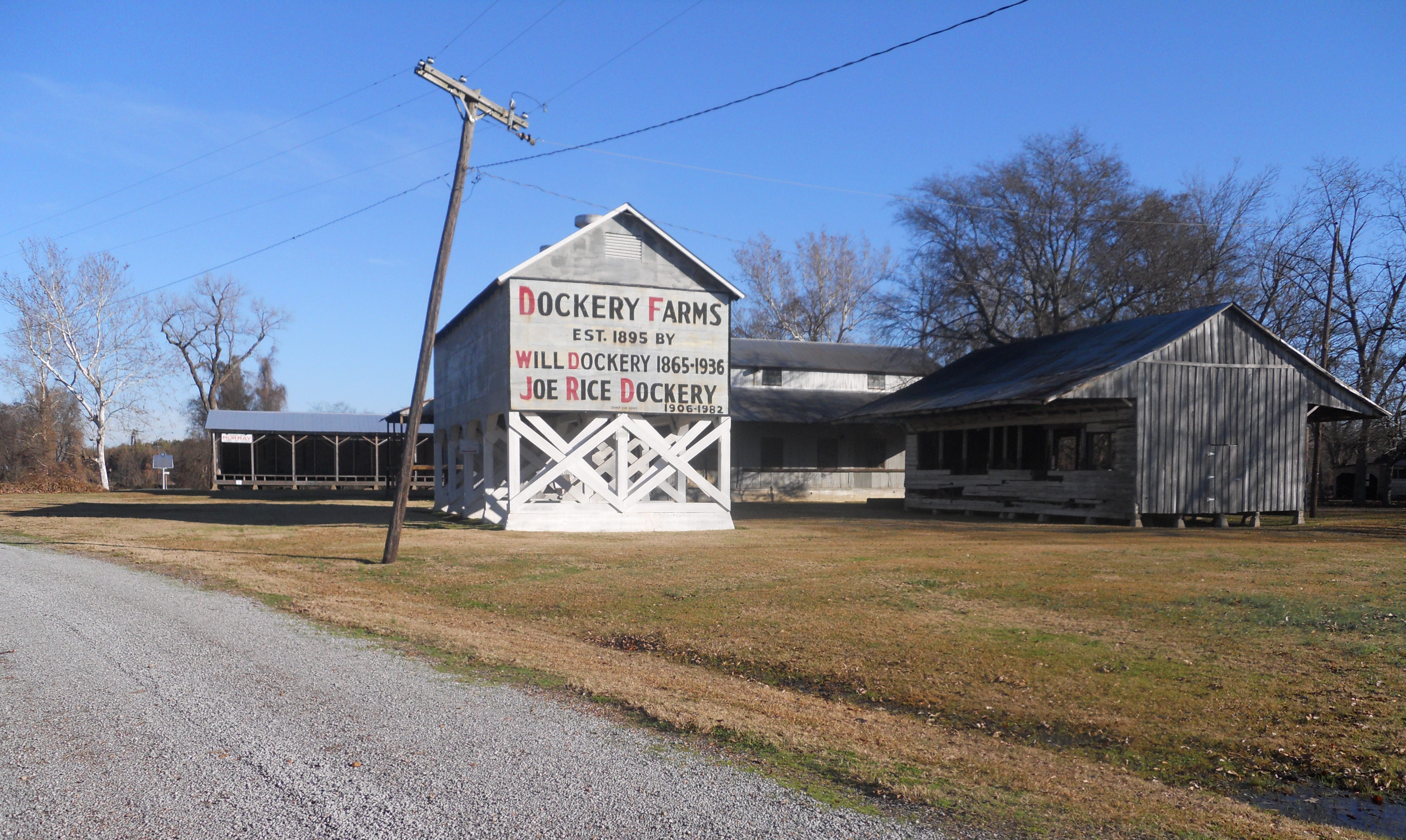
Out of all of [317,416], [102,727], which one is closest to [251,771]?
[102,727]

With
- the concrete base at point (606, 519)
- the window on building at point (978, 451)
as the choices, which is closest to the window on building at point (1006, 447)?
the window on building at point (978, 451)

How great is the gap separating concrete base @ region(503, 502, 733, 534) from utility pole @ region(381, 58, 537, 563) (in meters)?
5.60

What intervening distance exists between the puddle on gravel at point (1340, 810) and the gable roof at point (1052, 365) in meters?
18.3

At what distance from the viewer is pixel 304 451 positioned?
54750 millimetres

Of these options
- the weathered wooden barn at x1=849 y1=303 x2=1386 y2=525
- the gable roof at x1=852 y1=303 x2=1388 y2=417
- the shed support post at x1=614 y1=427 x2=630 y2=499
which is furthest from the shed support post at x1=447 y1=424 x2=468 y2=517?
the weathered wooden barn at x1=849 y1=303 x2=1386 y2=525

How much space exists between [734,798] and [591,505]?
17.9m

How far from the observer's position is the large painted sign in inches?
858

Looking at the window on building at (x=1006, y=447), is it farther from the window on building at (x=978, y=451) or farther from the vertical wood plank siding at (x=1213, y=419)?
the vertical wood plank siding at (x=1213, y=419)

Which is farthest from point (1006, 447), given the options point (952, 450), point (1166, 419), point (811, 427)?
point (811, 427)

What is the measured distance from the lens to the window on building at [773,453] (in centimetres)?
3972

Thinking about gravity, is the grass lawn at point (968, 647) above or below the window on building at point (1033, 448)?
below

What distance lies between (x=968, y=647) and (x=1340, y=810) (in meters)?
3.94

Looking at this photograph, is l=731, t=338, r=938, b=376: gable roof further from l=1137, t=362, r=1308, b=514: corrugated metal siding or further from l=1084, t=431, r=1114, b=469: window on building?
l=1137, t=362, r=1308, b=514: corrugated metal siding

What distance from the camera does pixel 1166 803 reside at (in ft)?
16.8
